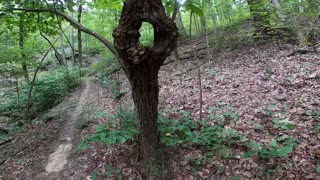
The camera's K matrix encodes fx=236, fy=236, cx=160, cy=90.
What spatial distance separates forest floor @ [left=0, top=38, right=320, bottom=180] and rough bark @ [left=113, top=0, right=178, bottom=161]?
1536 mm

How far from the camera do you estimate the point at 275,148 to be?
4070mm

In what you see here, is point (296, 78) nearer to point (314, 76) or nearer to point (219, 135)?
point (314, 76)

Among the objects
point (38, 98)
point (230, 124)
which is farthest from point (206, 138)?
point (38, 98)

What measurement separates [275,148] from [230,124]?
1.22m

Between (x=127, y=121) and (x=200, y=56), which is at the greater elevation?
(x=200, y=56)

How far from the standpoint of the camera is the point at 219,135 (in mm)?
4680

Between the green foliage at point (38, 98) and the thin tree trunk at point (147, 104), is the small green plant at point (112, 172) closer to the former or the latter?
the thin tree trunk at point (147, 104)

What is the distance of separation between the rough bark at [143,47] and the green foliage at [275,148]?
6.52ft

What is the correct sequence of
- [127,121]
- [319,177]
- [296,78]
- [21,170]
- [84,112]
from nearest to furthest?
[319,177] → [127,121] → [21,170] → [296,78] → [84,112]

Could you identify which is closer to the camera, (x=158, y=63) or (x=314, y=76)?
(x=158, y=63)

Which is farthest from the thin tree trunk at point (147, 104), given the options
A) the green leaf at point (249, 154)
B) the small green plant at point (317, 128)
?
the small green plant at point (317, 128)

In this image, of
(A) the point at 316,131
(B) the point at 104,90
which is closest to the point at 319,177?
(A) the point at 316,131

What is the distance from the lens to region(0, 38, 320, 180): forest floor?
4.11m

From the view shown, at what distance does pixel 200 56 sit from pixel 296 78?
4749 mm
